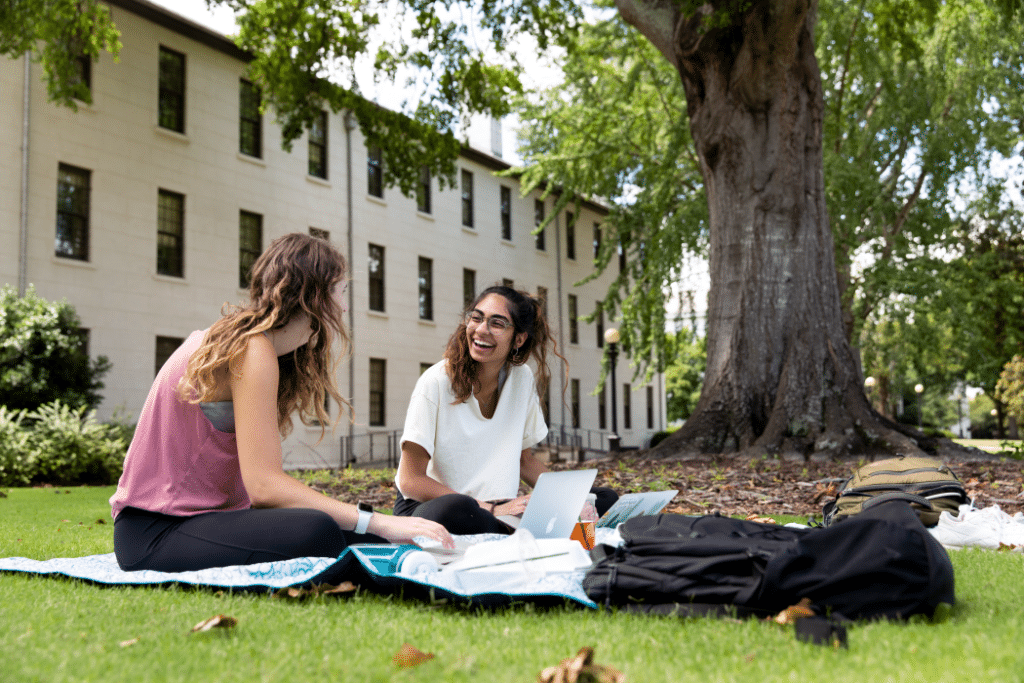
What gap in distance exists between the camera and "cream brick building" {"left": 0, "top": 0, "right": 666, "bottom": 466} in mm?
17594

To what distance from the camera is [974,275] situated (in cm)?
2145

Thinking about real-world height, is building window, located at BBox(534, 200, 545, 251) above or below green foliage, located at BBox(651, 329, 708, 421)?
above

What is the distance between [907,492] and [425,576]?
11.0 ft

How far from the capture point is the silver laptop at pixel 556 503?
3422 mm

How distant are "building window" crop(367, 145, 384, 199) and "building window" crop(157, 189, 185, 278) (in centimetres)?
647

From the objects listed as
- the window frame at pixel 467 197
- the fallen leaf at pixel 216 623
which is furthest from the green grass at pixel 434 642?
the window frame at pixel 467 197

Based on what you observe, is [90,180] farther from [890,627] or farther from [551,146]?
[890,627]

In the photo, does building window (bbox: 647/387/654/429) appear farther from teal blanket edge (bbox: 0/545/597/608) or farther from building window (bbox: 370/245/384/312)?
teal blanket edge (bbox: 0/545/597/608)

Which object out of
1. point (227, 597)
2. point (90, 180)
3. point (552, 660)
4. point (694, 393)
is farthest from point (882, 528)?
point (694, 393)

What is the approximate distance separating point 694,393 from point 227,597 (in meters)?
70.3

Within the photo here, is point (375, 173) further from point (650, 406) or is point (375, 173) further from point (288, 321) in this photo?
point (288, 321)

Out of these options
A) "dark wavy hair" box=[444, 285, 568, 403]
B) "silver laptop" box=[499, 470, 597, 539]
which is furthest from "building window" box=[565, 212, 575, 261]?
"silver laptop" box=[499, 470, 597, 539]

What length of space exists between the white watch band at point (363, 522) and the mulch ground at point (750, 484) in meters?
3.75

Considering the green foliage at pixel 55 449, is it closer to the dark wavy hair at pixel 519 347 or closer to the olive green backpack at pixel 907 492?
the dark wavy hair at pixel 519 347
